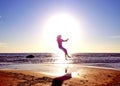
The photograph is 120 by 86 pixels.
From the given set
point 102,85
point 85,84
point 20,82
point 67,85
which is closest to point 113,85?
point 102,85

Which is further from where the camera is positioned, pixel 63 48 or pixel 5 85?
pixel 63 48

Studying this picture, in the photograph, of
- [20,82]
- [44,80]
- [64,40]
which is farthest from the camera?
[64,40]

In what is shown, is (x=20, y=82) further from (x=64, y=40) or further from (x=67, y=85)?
(x=64, y=40)

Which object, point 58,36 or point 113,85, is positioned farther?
point 58,36

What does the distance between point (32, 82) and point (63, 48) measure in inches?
231

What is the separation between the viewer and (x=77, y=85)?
12.3 meters

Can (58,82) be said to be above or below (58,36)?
below

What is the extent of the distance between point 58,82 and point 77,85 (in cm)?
123

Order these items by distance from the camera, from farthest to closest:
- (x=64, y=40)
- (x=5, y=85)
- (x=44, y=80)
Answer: (x=64, y=40) → (x=44, y=80) → (x=5, y=85)

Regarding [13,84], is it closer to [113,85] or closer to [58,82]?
[58,82]

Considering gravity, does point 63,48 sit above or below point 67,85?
above

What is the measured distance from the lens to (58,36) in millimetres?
17234

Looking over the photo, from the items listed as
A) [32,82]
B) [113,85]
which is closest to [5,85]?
[32,82]

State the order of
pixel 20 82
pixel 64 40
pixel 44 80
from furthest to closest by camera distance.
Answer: pixel 64 40 → pixel 44 80 → pixel 20 82
